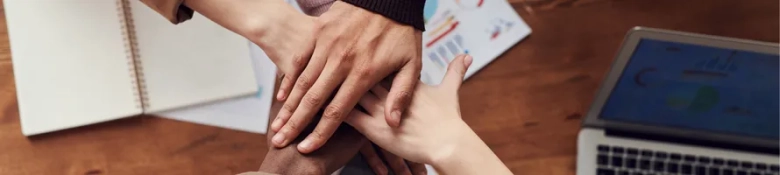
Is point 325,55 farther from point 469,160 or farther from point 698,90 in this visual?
point 698,90

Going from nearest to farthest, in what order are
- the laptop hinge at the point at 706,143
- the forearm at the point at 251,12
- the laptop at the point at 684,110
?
the laptop at the point at 684,110 < the forearm at the point at 251,12 < the laptop hinge at the point at 706,143

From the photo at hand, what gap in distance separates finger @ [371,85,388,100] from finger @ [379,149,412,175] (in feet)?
0.28

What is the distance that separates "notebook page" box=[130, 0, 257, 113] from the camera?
85 cm

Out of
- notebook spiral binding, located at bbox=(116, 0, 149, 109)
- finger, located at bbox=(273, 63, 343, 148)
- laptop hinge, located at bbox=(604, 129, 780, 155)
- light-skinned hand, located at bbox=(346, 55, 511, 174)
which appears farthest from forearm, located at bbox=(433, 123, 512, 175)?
notebook spiral binding, located at bbox=(116, 0, 149, 109)

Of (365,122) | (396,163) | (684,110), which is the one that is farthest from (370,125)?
(684,110)

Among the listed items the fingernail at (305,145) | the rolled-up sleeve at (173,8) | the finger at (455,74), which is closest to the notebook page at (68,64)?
the rolled-up sleeve at (173,8)

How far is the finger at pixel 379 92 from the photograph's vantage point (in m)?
0.74

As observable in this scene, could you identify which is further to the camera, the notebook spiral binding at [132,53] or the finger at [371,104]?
the notebook spiral binding at [132,53]

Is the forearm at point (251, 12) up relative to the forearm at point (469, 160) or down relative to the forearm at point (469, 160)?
up

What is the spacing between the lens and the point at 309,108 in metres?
0.71

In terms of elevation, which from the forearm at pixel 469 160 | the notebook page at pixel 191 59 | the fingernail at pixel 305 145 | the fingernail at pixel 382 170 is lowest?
the fingernail at pixel 382 170

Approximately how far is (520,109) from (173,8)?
39 centimetres

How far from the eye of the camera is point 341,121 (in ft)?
2.36

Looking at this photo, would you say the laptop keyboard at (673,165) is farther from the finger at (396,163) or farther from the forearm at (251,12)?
the forearm at (251,12)
